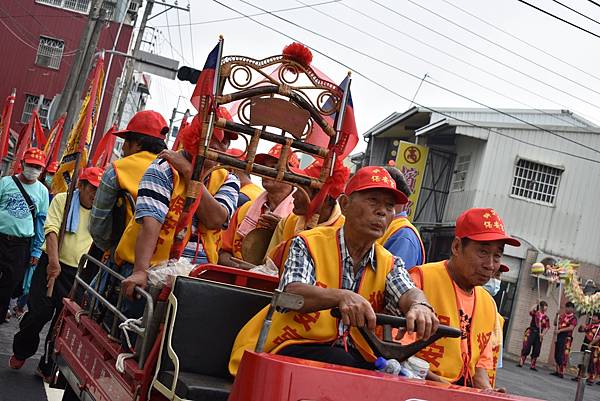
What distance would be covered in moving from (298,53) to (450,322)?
A: 7.12 ft

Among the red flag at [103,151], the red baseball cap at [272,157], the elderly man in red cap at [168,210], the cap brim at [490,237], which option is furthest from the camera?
the red flag at [103,151]

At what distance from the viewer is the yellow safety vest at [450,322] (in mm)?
4871

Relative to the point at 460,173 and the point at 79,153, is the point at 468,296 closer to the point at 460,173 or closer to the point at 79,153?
the point at 79,153

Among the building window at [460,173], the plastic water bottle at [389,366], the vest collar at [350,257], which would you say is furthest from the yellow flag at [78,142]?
the building window at [460,173]

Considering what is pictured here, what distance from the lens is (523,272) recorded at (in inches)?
1200

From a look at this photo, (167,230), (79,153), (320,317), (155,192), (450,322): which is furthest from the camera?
(79,153)

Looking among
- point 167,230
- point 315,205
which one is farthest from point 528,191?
point 167,230

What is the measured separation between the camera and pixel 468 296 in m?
5.16

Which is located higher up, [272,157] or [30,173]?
[272,157]

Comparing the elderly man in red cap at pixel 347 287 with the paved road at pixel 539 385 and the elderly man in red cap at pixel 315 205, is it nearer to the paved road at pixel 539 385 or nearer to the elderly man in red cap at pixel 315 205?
the elderly man in red cap at pixel 315 205

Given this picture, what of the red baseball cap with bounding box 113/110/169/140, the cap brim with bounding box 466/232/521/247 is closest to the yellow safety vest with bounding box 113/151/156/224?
the red baseball cap with bounding box 113/110/169/140

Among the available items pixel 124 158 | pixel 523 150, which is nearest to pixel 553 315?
pixel 523 150

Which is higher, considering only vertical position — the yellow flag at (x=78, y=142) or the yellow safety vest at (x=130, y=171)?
the yellow flag at (x=78, y=142)

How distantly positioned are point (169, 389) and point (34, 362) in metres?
5.45
